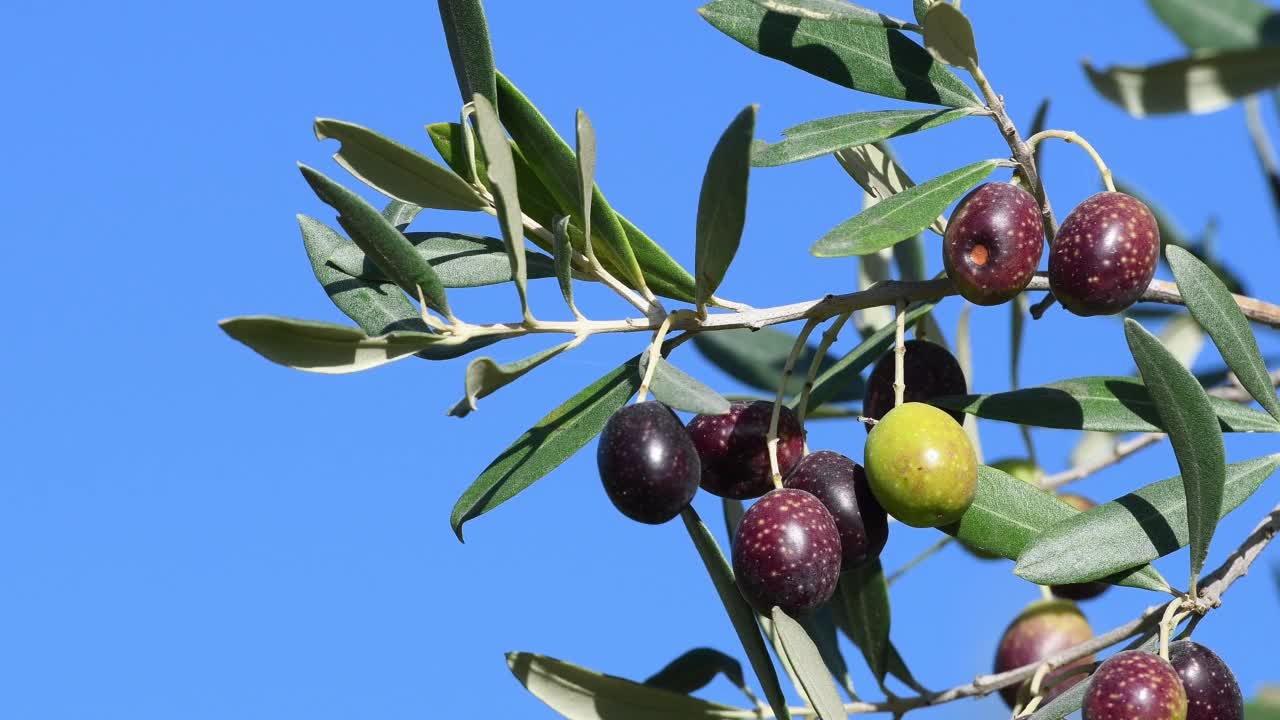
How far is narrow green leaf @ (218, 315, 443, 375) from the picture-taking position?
150 centimetres

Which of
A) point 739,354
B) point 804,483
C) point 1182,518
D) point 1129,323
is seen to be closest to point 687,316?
point 804,483

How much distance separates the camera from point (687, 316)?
5.81ft

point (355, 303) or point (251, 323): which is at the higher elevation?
point (355, 303)

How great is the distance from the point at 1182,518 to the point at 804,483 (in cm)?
46

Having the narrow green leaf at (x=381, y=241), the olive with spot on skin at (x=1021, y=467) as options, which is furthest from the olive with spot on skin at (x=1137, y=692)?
the olive with spot on skin at (x=1021, y=467)

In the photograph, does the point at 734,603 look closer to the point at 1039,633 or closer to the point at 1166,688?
the point at 1166,688

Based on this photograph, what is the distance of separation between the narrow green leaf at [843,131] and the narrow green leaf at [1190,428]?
43cm

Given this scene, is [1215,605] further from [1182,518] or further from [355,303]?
[355,303]

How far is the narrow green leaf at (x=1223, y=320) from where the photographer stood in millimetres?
1646

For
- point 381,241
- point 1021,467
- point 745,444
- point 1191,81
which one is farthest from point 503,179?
point 1021,467

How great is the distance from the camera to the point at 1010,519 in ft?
5.64

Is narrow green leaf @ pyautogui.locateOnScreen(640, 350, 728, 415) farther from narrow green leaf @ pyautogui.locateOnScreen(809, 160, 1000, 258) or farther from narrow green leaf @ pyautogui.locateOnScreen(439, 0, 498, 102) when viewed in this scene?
narrow green leaf @ pyautogui.locateOnScreen(439, 0, 498, 102)

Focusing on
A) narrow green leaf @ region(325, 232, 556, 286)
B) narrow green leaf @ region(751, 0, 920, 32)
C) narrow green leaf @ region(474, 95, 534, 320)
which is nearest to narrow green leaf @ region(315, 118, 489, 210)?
narrow green leaf @ region(325, 232, 556, 286)

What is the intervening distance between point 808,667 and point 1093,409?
543mm
